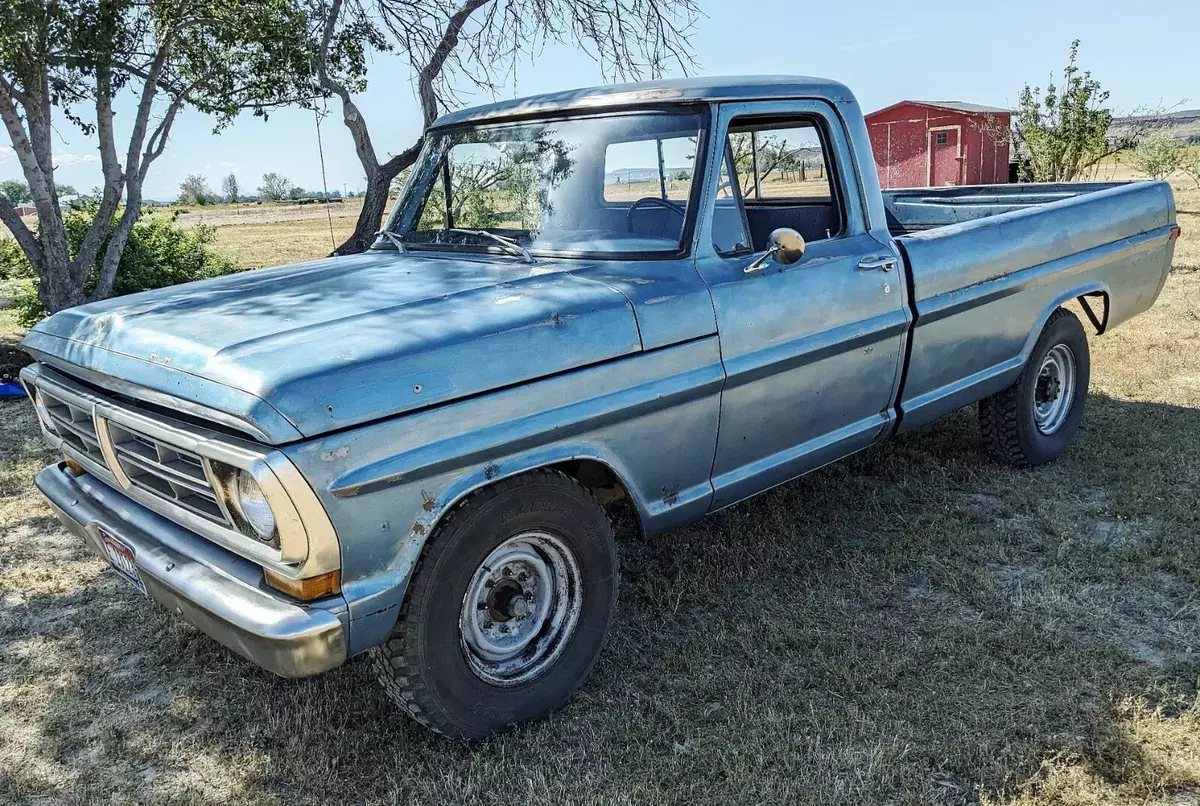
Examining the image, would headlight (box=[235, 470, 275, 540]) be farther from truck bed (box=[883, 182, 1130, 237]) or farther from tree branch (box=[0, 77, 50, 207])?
tree branch (box=[0, 77, 50, 207])

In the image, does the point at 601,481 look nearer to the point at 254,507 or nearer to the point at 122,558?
the point at 254,507

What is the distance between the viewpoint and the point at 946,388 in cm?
435

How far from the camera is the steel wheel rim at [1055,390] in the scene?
517cm

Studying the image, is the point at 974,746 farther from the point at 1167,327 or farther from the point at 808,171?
the point at 1167,327

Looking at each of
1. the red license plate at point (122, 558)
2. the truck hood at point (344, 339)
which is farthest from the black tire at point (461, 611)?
the red license plate at point (122, 558)

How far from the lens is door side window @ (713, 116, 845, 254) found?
355cm

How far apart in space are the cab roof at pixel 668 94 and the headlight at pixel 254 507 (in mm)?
1979

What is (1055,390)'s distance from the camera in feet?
17.2

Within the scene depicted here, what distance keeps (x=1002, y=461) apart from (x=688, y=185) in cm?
276

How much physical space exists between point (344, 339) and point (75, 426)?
4.18 feet

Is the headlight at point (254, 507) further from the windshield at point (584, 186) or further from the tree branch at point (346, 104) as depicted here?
the tree branch at point (346, 104)

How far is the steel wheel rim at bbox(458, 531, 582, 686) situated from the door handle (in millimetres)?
1782

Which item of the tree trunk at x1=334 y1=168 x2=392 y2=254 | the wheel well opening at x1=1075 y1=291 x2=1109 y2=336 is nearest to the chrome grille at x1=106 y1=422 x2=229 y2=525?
the wheel well opening at x1=1075 y1=291 x2=1109 y2=336

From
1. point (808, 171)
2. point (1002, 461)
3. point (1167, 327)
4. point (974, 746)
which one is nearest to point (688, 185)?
point (808, 171)
